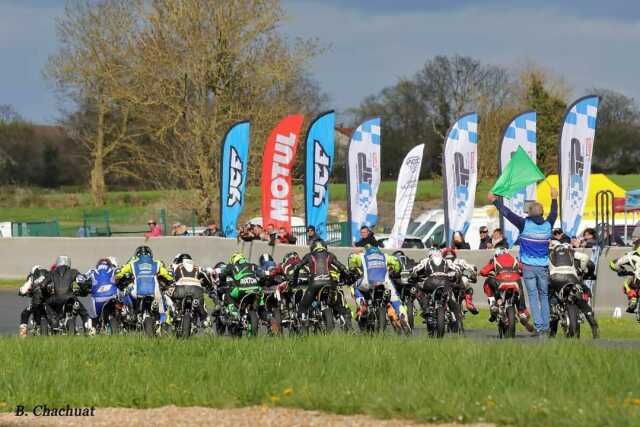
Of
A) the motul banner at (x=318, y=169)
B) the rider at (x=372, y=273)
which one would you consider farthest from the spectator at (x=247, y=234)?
the rider at (x=372, y=273)

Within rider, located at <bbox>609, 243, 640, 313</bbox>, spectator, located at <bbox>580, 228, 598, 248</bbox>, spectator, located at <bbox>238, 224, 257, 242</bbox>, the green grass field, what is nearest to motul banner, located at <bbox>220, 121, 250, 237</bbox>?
spectator, located at <bbox>238, 224, 257, 242</bbox>

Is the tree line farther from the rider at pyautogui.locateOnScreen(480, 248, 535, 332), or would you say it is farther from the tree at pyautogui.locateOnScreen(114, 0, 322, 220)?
the rider at pyautogui.locateOnScreen(480, 248, 535, 332)

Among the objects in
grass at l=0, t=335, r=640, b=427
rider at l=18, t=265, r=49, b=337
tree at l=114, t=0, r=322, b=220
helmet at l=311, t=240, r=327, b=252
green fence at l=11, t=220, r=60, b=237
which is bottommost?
grass at l=0, t=335, r=640, b=427

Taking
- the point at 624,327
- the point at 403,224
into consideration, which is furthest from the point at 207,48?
the point at 624,327

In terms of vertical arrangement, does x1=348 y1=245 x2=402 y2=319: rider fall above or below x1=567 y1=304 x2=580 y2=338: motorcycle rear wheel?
above

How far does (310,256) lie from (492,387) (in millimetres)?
8489

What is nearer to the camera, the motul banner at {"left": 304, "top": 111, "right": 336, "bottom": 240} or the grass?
the grass

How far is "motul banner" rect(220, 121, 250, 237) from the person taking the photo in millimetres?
35375

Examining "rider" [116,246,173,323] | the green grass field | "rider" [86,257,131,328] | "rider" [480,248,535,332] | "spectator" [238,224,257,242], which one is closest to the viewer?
"rider" [480,248,535,332]

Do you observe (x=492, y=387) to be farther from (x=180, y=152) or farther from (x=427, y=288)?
(x=180, y=152)

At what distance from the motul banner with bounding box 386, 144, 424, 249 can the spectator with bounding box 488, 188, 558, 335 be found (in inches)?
516

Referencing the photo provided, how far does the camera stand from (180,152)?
55.5 metres

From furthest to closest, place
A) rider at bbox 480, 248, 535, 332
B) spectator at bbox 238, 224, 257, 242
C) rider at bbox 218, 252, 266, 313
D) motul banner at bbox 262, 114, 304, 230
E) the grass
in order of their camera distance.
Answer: motul banner at bbox 262, 114, 304, 230 < spectator at bbox 238, 224, 257, 242 < rider at bbox 218, 252, 266, 313 < rider at bbox 480, 248, 535, 332 < the grass

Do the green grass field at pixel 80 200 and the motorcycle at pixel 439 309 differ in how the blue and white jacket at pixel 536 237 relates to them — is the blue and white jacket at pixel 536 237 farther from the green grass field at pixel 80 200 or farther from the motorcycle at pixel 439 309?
the green grass field at pixel 80 200
